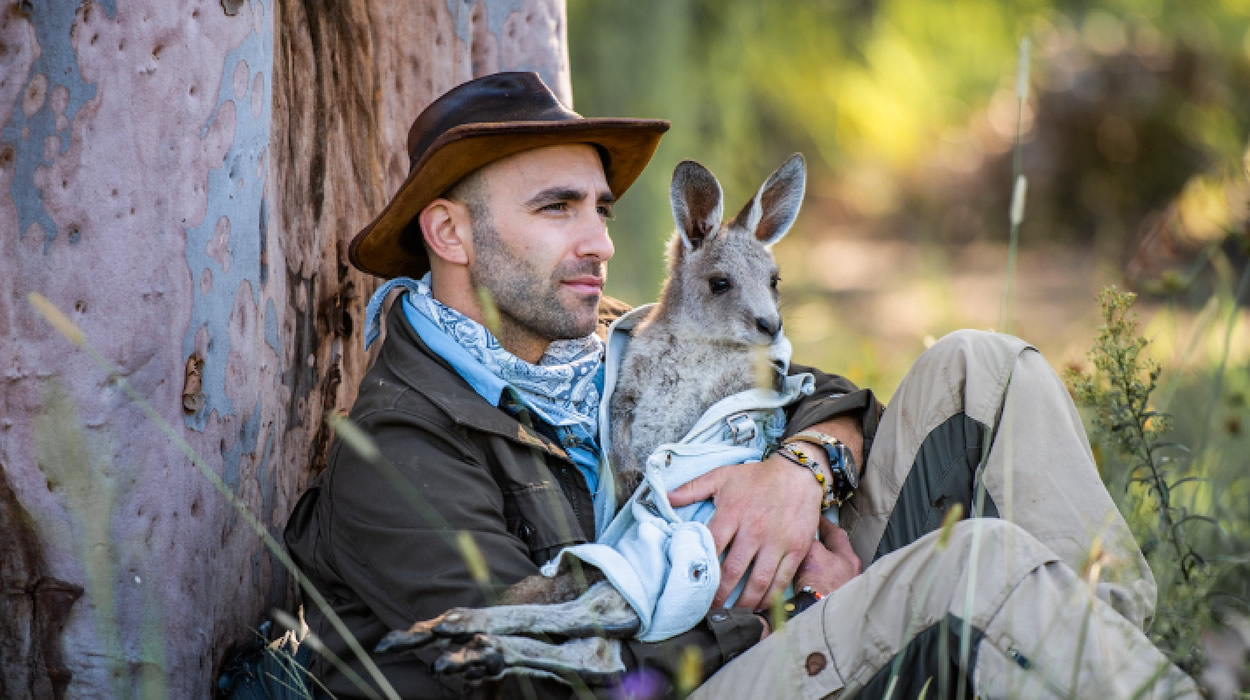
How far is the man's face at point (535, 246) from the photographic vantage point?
3.64 metres

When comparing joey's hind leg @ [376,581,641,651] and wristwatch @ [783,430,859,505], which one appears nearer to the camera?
joey's hind leg @ [376,581,641,651]

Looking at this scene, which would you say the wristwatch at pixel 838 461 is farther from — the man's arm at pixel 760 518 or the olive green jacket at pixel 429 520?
the olive green jacket at pixel 429 520

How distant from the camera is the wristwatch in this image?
3574 mm

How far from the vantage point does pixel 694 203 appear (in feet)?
13.7

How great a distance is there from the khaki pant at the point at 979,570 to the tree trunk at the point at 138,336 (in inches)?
60.5

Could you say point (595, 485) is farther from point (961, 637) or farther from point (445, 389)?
point (961, 637)

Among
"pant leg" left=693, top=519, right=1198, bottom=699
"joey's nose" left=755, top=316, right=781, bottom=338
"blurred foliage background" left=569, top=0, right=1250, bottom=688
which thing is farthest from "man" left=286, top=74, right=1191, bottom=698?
"blurred foliage background" left=569, top=0, right=1250, bottom=688

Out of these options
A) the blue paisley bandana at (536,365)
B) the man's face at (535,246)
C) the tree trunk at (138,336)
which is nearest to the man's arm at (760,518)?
the blue paisley bandana at (536,365)

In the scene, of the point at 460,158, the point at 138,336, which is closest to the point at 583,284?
the point at 460,158

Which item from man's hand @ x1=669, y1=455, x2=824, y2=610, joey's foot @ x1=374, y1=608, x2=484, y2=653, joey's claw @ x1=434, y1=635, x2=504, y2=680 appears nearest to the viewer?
joey's claw @ x1=434, y1=635, x2=504, y2=680

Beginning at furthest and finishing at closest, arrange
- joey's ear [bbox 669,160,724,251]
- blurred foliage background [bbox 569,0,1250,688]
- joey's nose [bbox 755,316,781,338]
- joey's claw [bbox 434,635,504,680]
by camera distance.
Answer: blurred foliage background [bbox 569,0,1250,688]
joey's ear [bbox 669,160,724,251]
joey's nose [bbox 755,316,781,338]
joey's claw [bbox 434,635,504,680]

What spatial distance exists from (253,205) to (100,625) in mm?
1256

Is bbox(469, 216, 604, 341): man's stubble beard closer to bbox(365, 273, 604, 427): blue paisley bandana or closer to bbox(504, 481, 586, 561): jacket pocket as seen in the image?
bbox(365, 273, 604, 427): blue paisley bandana

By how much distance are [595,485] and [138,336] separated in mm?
1424
